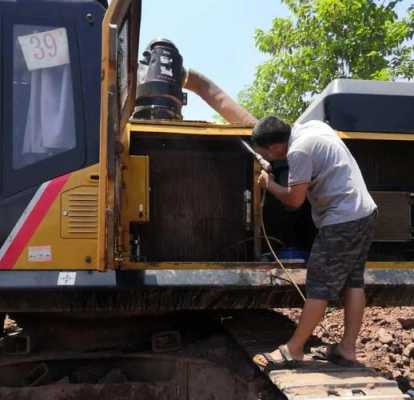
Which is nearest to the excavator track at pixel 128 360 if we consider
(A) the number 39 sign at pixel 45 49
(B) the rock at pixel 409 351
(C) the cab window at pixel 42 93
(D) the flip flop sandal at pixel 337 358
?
(D) the flip flop sandal at pixel 337 358

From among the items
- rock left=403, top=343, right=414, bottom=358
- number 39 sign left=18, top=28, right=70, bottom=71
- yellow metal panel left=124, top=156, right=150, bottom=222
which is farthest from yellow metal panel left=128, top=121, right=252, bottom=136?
rock left=403, top=343, right=414, bottom=358

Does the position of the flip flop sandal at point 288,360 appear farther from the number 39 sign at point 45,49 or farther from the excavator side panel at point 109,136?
the number 39 sign at point 45,49

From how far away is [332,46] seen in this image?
30.0 ft

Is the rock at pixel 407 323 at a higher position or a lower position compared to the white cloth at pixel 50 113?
lower

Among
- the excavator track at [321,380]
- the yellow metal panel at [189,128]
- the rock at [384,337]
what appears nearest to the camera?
the excavator track at [321,380]

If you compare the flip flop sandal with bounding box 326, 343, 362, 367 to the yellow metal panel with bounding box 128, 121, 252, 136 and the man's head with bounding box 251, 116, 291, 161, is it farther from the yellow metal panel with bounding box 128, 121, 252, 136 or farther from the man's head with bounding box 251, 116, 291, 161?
the yellow metal panel with bounding box 128, 121, 252, 136

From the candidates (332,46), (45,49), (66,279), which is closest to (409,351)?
(66,279)

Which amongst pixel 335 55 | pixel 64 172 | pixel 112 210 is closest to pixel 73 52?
pixel 64 172

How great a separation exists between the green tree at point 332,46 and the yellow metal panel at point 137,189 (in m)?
5.73

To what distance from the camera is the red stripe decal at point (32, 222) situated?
3.07 metres

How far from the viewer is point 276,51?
1014cm

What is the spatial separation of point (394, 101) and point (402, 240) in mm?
927

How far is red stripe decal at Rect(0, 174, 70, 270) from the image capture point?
10.1ft

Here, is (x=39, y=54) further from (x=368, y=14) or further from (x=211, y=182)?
(x=368, y=14)
